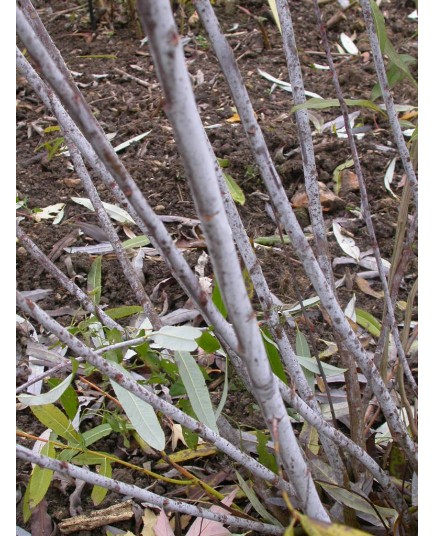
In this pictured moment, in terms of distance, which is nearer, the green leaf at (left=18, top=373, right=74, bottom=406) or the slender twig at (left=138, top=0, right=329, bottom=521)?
the slender twig at (left=138, top=0, right=329, bottom=521)

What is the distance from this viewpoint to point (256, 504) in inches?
41.1

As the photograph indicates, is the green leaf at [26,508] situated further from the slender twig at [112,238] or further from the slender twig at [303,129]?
the slender twig at [303,129]

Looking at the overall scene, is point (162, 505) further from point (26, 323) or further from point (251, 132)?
point (26, 323)

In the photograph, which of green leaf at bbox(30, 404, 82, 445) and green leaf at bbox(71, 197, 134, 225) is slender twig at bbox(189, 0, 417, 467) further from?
green leaf at bbox(71, 197, 134, 225)

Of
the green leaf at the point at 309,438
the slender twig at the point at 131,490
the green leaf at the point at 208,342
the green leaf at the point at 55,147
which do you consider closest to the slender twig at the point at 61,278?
the green leaf at the point at 208,342

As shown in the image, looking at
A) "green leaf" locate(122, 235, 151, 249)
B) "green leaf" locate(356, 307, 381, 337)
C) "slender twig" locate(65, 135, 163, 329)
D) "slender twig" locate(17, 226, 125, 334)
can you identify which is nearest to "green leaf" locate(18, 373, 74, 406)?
"slender twig" locate(17, 226, 125, 334)

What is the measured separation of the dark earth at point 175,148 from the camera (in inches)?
62.8

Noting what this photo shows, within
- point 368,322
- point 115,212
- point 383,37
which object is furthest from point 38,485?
point 115,212

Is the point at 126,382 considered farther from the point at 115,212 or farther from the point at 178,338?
the point at 115,212

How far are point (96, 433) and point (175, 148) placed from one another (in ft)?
3.58

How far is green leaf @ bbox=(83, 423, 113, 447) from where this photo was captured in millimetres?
1224

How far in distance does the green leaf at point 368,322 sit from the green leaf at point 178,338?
0.68 metres

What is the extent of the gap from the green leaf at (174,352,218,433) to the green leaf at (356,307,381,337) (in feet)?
1.69

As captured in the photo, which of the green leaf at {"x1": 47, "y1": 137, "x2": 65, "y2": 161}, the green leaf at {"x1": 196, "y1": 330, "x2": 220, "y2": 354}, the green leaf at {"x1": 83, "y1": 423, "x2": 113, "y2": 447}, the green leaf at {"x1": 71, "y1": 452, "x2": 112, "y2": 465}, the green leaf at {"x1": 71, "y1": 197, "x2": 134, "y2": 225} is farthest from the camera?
the green leaf at {"x1": 71, "y1": 197, "x2": 134, "y2": 225}
